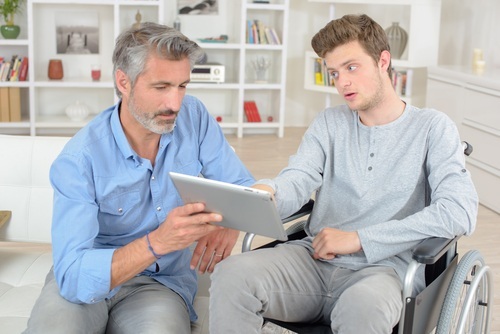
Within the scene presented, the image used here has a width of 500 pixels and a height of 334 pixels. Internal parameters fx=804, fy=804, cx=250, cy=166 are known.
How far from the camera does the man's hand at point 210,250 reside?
2307mm

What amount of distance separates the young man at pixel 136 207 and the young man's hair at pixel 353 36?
0.37m

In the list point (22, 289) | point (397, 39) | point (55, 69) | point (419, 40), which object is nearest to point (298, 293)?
point (22, 289)

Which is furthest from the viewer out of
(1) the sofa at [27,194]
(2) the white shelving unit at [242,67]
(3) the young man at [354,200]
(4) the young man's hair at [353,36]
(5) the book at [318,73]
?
(5) the book at [318,73]

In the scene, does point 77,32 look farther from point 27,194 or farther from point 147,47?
point 147,47

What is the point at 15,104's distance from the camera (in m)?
5.96

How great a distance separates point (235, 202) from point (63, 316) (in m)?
0.52

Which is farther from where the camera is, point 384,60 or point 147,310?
point 384,60

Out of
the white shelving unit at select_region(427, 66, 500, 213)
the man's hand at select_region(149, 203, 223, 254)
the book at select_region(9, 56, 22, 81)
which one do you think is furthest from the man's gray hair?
the book at select_region(9, 56, 22, 81)

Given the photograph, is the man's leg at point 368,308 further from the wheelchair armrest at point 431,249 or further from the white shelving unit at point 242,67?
the white shelving unit at point 242,67

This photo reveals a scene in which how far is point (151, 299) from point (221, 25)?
15.1 feet

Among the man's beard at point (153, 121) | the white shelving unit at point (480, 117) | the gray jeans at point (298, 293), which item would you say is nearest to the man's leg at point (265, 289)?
the gray jeans at point (298, 293)

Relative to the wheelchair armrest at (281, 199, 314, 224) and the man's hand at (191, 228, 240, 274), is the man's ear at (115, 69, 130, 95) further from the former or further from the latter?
the wheelchair armrest at (281, 199, 314, 224)

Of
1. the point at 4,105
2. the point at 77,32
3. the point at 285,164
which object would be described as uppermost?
the point at 77,32

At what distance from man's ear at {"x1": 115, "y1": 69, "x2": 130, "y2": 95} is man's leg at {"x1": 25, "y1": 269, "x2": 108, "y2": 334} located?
553 millimetres
